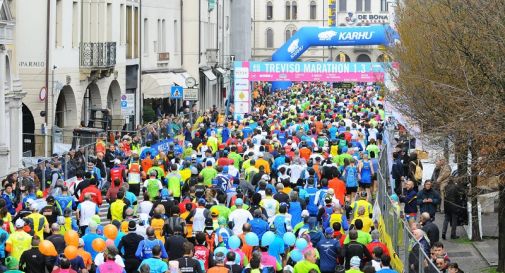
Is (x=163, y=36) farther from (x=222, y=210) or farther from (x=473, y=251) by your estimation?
(x=222, y=210)

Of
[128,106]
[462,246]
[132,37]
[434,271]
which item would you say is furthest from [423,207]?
[132,37]

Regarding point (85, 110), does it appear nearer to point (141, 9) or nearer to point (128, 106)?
point (128, 106)

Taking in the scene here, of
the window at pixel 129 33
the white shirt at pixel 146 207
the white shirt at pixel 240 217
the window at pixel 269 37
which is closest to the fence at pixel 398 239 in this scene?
the white shirt at pixel 240 217

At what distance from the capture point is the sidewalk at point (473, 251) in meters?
24.1

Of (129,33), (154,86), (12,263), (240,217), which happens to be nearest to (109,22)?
(129,33)

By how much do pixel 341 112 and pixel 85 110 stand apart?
953cm

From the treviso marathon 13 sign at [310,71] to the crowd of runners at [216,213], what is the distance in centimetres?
1822

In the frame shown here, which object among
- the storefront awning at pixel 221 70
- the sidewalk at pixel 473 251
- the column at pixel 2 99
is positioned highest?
the storefront awning at pixel 221 70

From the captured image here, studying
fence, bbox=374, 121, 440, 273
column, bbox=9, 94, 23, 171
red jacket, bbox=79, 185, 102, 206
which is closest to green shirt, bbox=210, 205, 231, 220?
fence, bbox=374, 121, 440, 273

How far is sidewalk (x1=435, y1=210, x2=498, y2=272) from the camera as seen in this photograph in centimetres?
2408

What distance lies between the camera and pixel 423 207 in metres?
25.2

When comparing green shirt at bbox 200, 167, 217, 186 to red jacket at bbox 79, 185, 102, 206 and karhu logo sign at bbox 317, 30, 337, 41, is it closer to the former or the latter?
red jacket at bbox 79, 185, 102, 206

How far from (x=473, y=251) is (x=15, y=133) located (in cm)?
1579

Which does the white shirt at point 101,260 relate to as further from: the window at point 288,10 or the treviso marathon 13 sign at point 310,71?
the window at point 288,10
